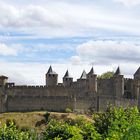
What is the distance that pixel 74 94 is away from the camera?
108188mm

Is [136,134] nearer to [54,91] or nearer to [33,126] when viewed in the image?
[33,126]

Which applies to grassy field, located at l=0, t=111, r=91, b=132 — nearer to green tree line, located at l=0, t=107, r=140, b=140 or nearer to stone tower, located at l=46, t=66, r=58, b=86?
stone tower, located at l=46, t=66, r=58, b=86

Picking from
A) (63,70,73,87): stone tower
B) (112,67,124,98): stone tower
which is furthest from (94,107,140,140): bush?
(63,70,73,87): stone tower

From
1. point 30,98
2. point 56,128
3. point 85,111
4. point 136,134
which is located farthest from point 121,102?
point 136,134

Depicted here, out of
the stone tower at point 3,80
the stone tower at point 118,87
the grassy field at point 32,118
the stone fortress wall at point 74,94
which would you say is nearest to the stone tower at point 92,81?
the stone fortress wall at point 74,94

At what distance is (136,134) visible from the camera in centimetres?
4044

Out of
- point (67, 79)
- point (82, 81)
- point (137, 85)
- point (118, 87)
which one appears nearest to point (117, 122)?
point (118, 87)

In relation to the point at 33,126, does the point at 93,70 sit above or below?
above

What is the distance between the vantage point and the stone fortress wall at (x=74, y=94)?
106438 mm

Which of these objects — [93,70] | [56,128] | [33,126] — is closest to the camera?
[56,128]

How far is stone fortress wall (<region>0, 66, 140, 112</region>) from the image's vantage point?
106 m

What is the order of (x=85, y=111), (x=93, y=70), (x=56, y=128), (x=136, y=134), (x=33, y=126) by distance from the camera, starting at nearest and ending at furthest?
(x=136, y=134) → (x=56, y=128) → (x=33, y=126) → (x=85, y=111) → (x=93, y=70)

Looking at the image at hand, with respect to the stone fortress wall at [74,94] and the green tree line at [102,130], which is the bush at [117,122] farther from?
the stone fortress wall at [74,94]

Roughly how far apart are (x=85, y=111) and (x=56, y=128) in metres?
45.4
